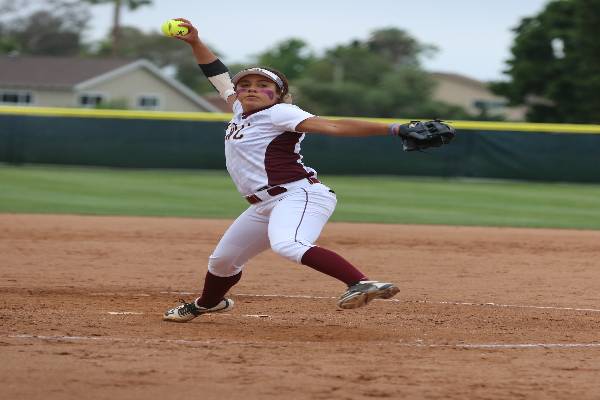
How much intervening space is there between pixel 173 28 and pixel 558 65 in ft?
109

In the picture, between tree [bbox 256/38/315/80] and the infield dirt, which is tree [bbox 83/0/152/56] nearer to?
tree [bbox 256/38/315/80]

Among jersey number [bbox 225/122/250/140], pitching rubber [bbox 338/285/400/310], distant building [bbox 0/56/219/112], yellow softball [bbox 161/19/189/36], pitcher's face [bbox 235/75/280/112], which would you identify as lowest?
distant building [bbox 0/56/219/112]

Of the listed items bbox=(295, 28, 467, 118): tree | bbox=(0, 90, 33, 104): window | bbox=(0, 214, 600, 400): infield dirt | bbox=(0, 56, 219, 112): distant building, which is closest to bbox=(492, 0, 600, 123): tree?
bbox=(295, 28, 467, 118): tree

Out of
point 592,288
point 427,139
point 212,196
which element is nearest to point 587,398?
point 427,139

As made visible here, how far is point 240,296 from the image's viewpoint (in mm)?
8141

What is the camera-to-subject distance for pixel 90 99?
1785 inches

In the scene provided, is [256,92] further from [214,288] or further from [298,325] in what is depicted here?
[298,325]

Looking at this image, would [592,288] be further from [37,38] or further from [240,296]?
[37,38]

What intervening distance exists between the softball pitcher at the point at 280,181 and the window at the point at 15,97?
39395 mm

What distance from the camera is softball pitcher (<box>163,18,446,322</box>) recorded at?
5.91m

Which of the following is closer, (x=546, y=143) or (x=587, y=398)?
(x=587, y=398)

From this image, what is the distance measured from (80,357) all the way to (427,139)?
6.87 ft

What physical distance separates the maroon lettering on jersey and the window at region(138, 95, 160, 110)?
41.9 meters

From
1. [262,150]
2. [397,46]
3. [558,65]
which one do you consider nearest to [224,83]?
[262,150]
